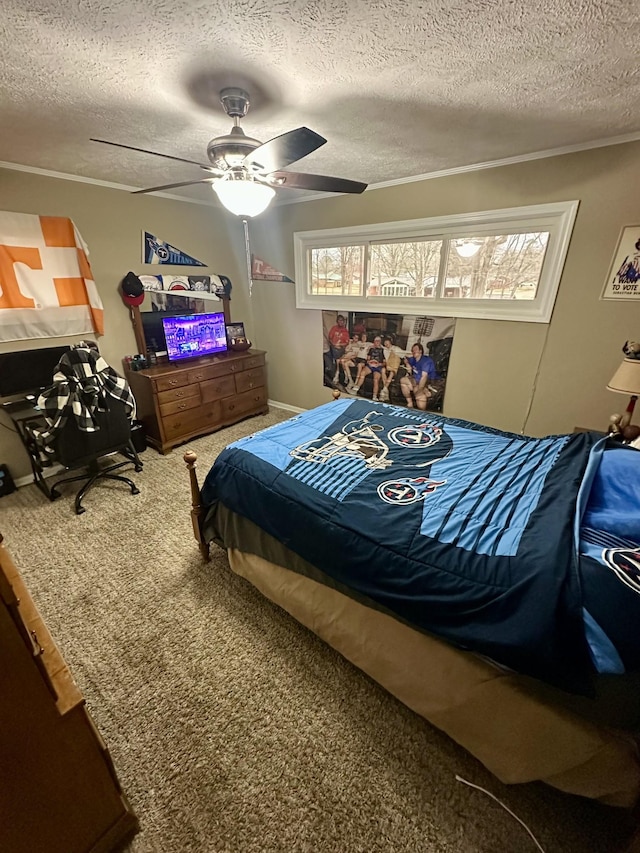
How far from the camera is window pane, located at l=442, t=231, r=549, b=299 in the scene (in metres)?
2.56

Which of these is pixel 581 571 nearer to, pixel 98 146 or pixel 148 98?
pixel 148 98

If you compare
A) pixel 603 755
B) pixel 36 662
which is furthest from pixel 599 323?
pixel 36 662

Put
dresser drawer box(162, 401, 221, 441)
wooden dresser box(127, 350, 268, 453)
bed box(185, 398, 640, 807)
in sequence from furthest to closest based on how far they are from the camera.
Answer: dresser drawer box(162, 401, 221, 441) < wooden dresser box(127, 350, 268, 453) < bed box(185, 398, 640, 807)

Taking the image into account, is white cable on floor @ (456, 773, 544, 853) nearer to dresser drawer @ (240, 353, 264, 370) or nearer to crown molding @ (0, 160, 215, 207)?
dresser drawer @ (240, 353, 264, 370)

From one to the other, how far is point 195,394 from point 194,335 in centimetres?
67

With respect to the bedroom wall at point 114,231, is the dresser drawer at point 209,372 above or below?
below

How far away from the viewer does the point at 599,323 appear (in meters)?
2.39

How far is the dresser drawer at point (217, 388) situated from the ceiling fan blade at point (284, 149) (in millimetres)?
2317

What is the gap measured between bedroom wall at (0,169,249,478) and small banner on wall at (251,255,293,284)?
0.78 feet

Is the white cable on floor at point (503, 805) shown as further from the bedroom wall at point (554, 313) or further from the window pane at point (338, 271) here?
the window pane at point (338, 271)

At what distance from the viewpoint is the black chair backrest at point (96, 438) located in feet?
7.54

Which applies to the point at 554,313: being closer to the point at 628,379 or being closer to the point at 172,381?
the point at 628,379

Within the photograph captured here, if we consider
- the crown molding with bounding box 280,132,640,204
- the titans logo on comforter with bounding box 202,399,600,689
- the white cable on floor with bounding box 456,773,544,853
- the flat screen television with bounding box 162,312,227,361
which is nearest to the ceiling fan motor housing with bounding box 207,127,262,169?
the titans logo on comforter with bounding box 202,399,600,689

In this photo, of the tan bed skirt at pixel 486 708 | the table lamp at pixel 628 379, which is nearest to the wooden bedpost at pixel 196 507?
the tan bed skirt at pixel 486 708
